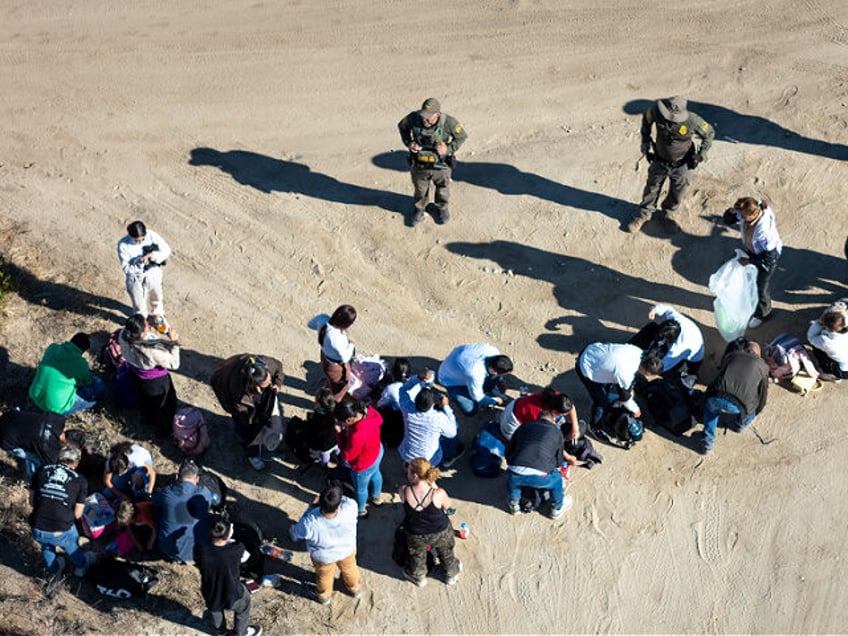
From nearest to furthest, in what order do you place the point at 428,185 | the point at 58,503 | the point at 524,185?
the point at 58,503 → the point at 428,185 → the point at 524,185

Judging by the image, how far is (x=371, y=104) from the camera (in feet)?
42.4

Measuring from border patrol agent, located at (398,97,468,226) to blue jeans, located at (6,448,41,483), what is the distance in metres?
5.29

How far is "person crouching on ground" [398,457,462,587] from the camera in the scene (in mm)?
7855

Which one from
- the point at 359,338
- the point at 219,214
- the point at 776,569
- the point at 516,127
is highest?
the point at 516,127

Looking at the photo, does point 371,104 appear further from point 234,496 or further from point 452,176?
point 234,496

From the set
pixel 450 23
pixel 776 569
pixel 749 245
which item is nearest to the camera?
pixel 776 569

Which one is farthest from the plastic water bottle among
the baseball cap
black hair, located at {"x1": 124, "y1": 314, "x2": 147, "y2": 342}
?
the baseball cap

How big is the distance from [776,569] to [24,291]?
914 cm

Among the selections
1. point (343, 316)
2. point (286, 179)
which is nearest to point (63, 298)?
point (286, 179)

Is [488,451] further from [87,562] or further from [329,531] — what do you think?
[87,562]

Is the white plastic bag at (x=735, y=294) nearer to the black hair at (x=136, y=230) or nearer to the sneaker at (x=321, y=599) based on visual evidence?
the sneaker at (x=321, y=599)

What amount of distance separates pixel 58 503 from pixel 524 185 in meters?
6.95

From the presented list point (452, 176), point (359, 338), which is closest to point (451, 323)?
point (359, 338)

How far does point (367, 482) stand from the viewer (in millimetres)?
8773
